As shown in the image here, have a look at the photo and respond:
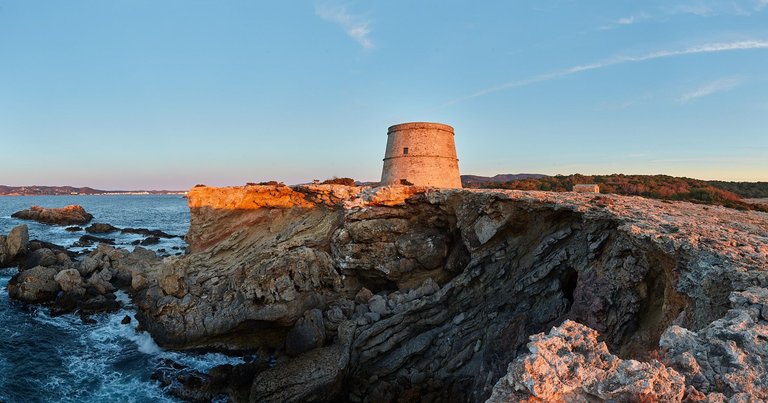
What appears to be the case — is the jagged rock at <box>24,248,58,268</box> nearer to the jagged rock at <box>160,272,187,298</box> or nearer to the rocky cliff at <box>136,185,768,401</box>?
the rocky cliff at <box>136,185,768,401</box>

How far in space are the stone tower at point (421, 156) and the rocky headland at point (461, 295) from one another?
667 cm

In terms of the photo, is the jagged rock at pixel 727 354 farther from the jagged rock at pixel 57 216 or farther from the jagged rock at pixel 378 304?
the jagged rock at pixel 57 216

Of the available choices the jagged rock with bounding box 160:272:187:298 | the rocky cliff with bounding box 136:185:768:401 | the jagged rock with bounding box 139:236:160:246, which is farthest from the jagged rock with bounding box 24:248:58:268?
the jagged rock with bounding box 160:272:187:298

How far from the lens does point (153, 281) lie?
971 inches

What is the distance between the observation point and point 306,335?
1630 cm

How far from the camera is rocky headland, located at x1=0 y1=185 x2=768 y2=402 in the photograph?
5082mm

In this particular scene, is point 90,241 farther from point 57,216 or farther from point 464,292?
point 464,292

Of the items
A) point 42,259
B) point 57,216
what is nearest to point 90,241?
point 42,259

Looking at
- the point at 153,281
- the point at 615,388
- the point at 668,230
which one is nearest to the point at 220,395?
the point at 153,281

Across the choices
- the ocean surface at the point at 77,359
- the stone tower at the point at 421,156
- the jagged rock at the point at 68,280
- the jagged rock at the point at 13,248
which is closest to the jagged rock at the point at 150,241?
the jagged rock at the point at 13,248

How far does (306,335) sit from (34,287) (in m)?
18.5

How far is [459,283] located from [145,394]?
12.7 meters

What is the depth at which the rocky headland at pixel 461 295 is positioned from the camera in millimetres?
5082

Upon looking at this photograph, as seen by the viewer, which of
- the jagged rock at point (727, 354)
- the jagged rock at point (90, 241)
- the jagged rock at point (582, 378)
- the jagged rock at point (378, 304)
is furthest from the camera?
the jagged rock at point (90, 241)
